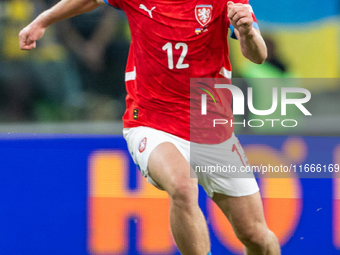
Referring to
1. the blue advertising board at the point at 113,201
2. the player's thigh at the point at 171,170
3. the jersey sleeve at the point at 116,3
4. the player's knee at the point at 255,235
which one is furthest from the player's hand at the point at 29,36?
the player's knee at the point at 255,235

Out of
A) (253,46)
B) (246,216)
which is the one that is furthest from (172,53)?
(246,216)

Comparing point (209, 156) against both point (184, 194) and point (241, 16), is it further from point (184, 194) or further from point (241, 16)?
point (241, 16)

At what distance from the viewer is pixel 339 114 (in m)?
3.17

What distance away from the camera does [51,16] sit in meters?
2.64

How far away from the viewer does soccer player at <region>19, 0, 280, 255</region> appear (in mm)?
2379

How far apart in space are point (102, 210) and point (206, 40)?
1.35 m

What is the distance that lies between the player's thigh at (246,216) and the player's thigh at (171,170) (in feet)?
1.26

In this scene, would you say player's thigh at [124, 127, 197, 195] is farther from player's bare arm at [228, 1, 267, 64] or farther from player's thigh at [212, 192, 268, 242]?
player's bare arm at [228, 1, 267, 64]

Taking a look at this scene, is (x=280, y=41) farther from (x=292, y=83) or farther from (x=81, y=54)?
(x=81, y=54)

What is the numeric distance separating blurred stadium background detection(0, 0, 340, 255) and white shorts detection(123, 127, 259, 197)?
2.07 ft

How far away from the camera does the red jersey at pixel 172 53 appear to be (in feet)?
7.87

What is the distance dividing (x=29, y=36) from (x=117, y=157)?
3.21 feet

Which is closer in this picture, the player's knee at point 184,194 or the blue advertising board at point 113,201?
the player's knee at point 184,194

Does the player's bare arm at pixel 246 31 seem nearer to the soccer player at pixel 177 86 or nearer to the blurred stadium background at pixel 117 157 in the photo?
the soccer player at pixel 177 86
